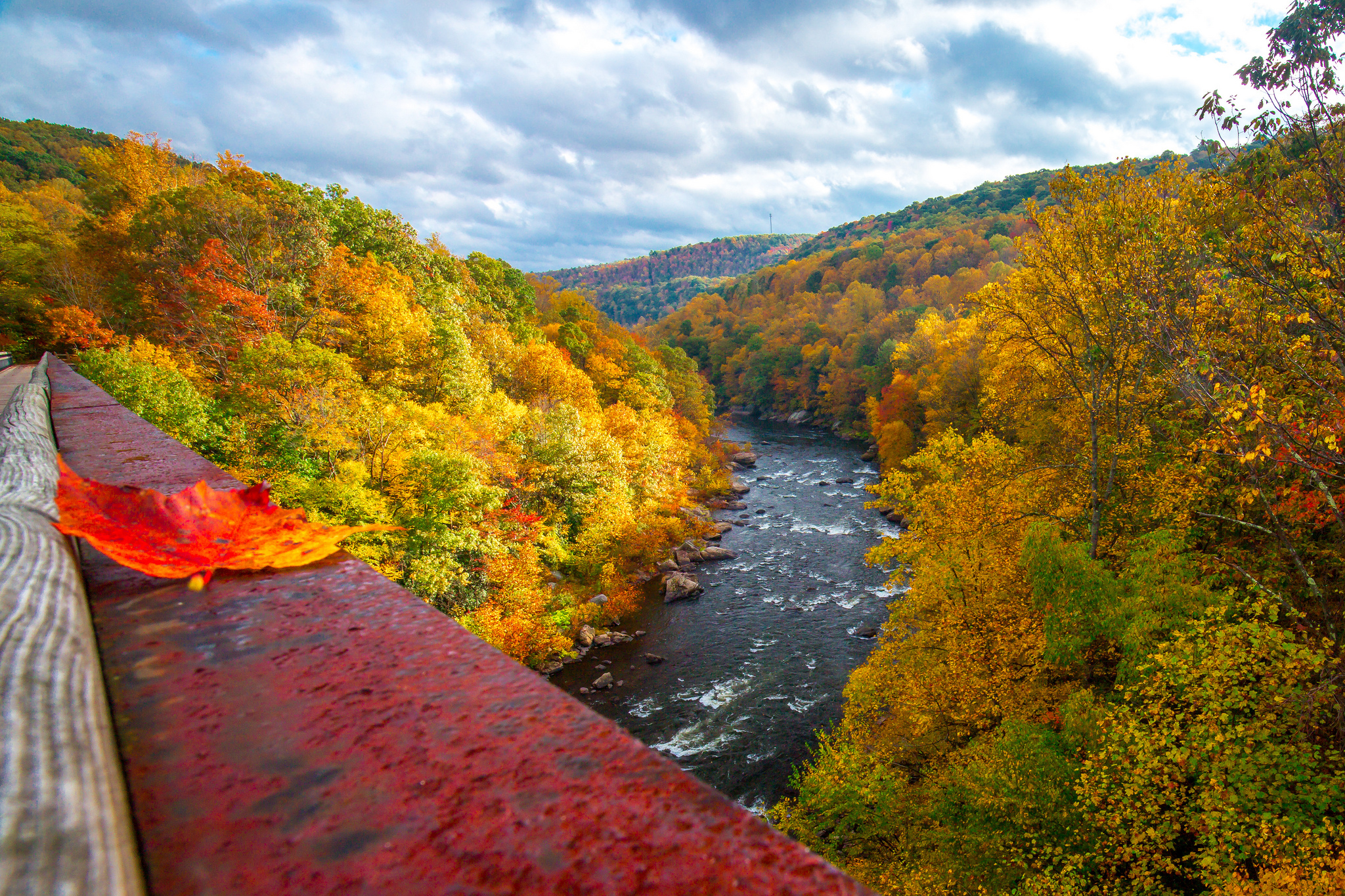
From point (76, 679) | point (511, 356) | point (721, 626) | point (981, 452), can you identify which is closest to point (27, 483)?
point (76, 679)

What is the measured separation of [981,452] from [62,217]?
191 ft

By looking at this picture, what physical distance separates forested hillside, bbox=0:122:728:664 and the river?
2795 mm

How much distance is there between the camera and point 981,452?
1756cm

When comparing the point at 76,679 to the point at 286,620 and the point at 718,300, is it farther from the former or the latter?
the point at 718,300

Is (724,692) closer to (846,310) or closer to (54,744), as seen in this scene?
(54,744)

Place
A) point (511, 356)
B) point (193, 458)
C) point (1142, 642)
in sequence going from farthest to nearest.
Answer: point (511, 356) < point (1142, 642) < point (193, 458)

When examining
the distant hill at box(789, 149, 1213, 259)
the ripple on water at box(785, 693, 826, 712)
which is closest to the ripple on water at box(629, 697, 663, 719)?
the ripple on water at box(785, 693, 826, 712)

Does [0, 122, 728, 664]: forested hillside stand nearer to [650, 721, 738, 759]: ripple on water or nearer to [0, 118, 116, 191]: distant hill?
[650, 721, 738, 759]: ripple on water

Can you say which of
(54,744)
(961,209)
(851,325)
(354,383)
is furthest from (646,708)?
(961,209)

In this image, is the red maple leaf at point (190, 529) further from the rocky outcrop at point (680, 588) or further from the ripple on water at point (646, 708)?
the rocky outcrop at point (680, 588)

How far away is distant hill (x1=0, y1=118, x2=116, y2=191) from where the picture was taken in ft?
167

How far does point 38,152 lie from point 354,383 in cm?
6793

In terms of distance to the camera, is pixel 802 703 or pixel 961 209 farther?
pixel 961 209

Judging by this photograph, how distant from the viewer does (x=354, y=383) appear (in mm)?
19828
